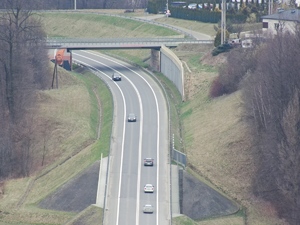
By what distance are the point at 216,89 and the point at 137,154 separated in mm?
18092

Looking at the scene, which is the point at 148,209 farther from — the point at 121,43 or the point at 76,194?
the point at 121,43

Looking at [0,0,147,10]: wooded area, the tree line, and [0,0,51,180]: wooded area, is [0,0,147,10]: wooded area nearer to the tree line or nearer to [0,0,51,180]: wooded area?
[0,0,51,180]: wooded area

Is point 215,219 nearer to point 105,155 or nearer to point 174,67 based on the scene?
point 105,155

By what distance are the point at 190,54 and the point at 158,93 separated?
16539 mm

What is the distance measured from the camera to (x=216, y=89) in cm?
9819

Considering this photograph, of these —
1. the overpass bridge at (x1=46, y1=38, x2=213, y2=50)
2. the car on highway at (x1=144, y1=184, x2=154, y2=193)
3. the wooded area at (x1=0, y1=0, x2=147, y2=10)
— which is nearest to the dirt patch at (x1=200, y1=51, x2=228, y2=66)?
the overpass bridge at (x1=46, y1=38, x2=213, y2=50)

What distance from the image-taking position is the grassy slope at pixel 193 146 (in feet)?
244

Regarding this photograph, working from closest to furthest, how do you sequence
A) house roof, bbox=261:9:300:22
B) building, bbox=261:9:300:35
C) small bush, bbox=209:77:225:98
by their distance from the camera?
small bush, bbox=209:77:225:98 < building, bbox=261:9:300:35 < house roof, bbox=261:9:300:22

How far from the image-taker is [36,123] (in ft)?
318

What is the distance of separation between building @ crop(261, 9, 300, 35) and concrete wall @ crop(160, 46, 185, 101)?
33.3ft

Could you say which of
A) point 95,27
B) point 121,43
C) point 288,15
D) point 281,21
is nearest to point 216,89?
point 281,21

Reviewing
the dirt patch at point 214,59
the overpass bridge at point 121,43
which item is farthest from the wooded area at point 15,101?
the dirt patch at point 214,59

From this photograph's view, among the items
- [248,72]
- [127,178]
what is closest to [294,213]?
[127,178]

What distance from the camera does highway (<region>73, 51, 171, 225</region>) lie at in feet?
233
